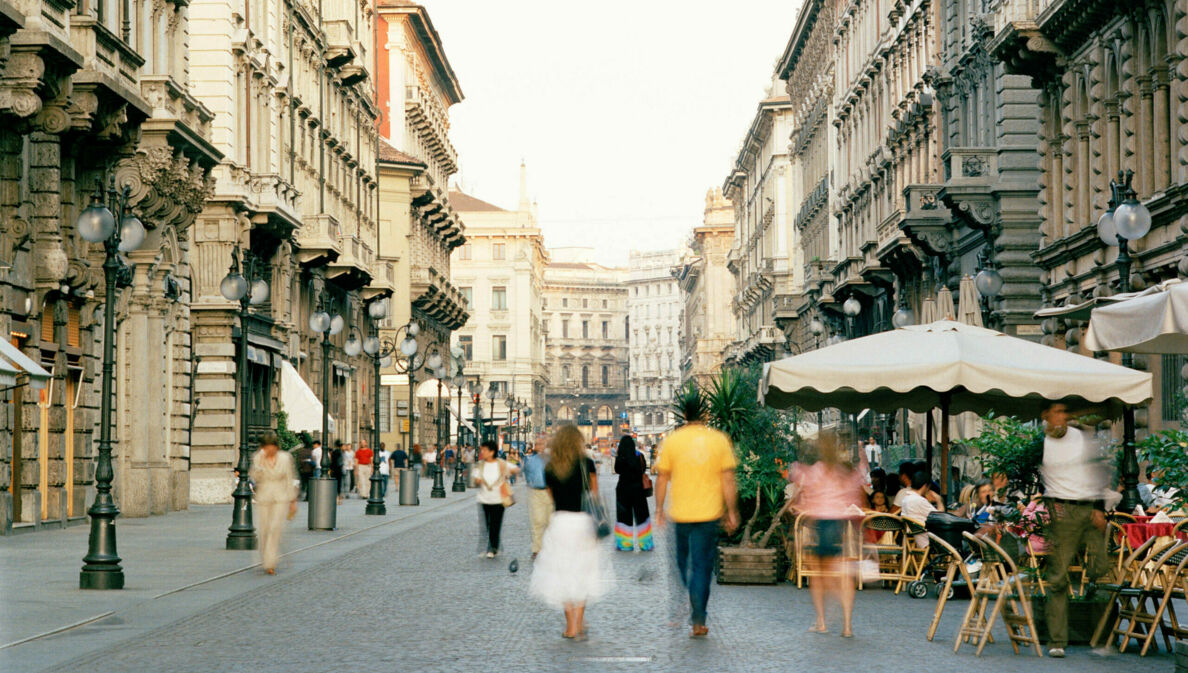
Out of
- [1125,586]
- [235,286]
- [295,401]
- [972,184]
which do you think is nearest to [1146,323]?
[1125,586]

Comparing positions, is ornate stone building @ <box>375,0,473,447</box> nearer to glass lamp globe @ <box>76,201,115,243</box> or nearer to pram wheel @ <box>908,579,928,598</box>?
glass lamp globe @ <box>76,201,115,243</box>

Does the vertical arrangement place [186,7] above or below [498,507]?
above

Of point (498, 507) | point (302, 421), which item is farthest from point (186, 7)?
point (498, 507)

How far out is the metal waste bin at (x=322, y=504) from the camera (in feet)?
96.0

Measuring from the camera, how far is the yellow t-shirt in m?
13.5

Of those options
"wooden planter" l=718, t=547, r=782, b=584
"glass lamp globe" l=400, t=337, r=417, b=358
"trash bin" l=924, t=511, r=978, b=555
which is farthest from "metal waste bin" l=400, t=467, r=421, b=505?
"trash bin" l=924, t=511, r=978, b=555

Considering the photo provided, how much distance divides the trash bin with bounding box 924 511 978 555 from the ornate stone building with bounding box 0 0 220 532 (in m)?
10.9

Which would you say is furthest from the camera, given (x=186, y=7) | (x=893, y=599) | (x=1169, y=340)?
(x=186, y=7)

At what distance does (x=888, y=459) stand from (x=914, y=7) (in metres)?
14.9

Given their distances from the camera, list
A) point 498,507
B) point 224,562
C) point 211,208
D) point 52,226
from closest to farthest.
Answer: point 224,562 → point 498,507 → point 52,226 → point 211,208

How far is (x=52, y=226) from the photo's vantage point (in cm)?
2702

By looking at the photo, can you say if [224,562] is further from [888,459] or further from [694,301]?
[694,301]

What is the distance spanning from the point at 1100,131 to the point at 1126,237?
13221 millimetres

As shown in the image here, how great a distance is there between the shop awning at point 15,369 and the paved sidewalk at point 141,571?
2002mm
